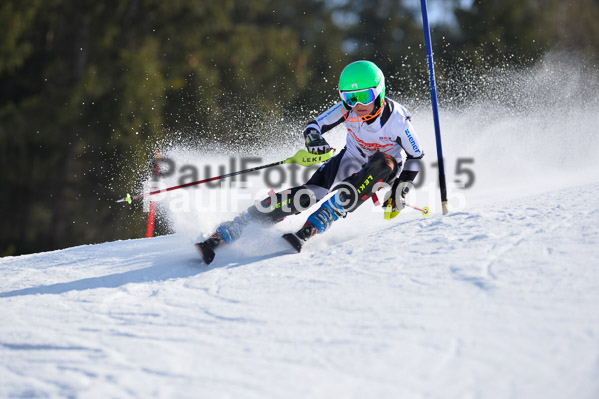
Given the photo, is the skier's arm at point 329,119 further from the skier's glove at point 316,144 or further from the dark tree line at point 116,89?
the dark tree line at point 116,89

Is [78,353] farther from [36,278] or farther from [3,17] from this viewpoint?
[3,17]

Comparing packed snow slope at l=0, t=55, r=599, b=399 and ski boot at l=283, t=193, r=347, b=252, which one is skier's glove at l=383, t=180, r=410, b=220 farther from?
ski boot at l=283, t=193, r=347, b=252

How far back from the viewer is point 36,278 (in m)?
4.05

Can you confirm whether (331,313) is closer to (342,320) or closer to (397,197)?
(342,320)

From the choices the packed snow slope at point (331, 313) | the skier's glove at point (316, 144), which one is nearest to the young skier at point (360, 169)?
the skier's glove at point (316, 144)

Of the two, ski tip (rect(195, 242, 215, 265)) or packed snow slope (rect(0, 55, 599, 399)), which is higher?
ski tip (rect(195, 242, 215, 265))

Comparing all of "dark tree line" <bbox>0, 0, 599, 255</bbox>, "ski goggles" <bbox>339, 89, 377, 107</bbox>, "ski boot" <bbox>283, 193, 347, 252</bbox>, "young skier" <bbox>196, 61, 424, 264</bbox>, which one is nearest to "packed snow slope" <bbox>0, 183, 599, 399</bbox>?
"ski boot" <bbox>283, 193, 347, 252</bbox>

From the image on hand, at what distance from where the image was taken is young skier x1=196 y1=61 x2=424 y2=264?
422cm

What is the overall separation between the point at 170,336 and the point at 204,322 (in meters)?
0.19

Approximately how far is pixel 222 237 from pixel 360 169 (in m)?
1.11

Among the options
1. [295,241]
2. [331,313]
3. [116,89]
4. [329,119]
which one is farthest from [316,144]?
[116,89]

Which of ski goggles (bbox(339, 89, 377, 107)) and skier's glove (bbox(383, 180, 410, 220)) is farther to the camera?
skier's glove (bbox(383, 180, 410, 220))

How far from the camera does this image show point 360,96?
4371 mm

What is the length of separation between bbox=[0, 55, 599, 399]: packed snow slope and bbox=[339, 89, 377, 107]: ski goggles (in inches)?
35.9
